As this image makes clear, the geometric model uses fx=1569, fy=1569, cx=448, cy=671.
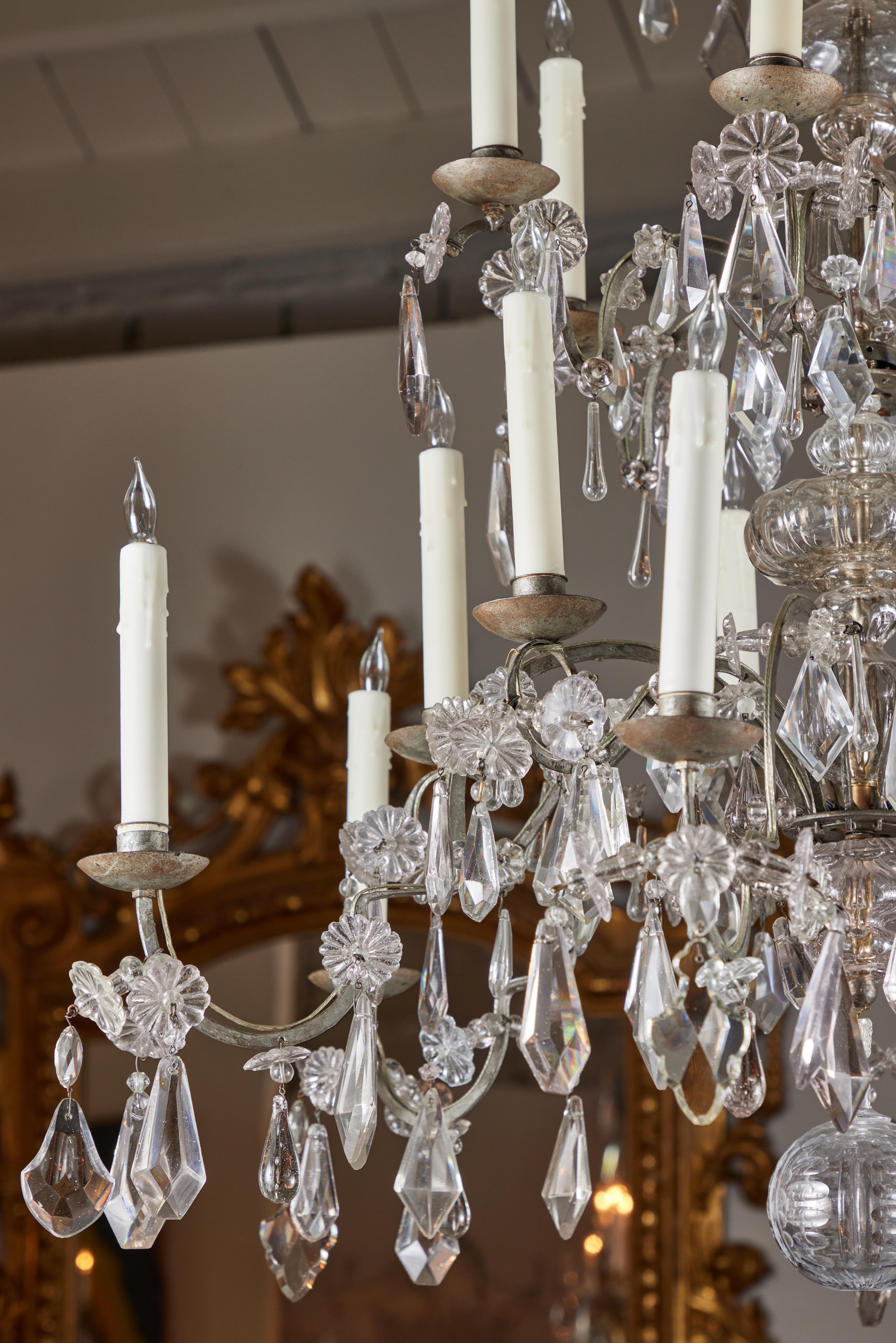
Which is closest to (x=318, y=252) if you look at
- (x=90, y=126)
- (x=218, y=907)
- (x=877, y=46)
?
(x=90, y=126)

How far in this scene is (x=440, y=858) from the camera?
847 mm

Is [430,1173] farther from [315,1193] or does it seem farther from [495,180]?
[495,180]

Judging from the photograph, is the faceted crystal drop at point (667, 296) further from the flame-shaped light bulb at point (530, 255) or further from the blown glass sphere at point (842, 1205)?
the blown glass sphere at point (842, 1205)

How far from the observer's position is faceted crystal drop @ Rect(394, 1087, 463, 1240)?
33.8 inches

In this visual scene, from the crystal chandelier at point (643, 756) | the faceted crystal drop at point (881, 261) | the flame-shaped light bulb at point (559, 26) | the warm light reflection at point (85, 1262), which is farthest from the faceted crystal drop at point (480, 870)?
the warm light reflection at point (85, 1262)

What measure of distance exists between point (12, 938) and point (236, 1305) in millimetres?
633

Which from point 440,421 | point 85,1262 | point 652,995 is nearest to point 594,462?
point 440,421

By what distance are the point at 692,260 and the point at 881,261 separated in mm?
136

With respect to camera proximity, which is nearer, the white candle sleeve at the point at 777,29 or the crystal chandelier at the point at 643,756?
the crystal chandelier at the point at 643,756

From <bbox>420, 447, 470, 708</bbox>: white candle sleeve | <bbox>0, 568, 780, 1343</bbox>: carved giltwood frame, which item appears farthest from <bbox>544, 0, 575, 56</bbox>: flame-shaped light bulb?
<bbox>0, 568, 780, 1343</bbox>: carved giltwood frame

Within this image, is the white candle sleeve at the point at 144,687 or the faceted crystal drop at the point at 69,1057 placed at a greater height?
the white candle sleeve at the point at 144,687

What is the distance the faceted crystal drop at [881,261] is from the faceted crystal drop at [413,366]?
28 cm

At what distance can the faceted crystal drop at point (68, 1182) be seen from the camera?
0.87m

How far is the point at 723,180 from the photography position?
0.93m
